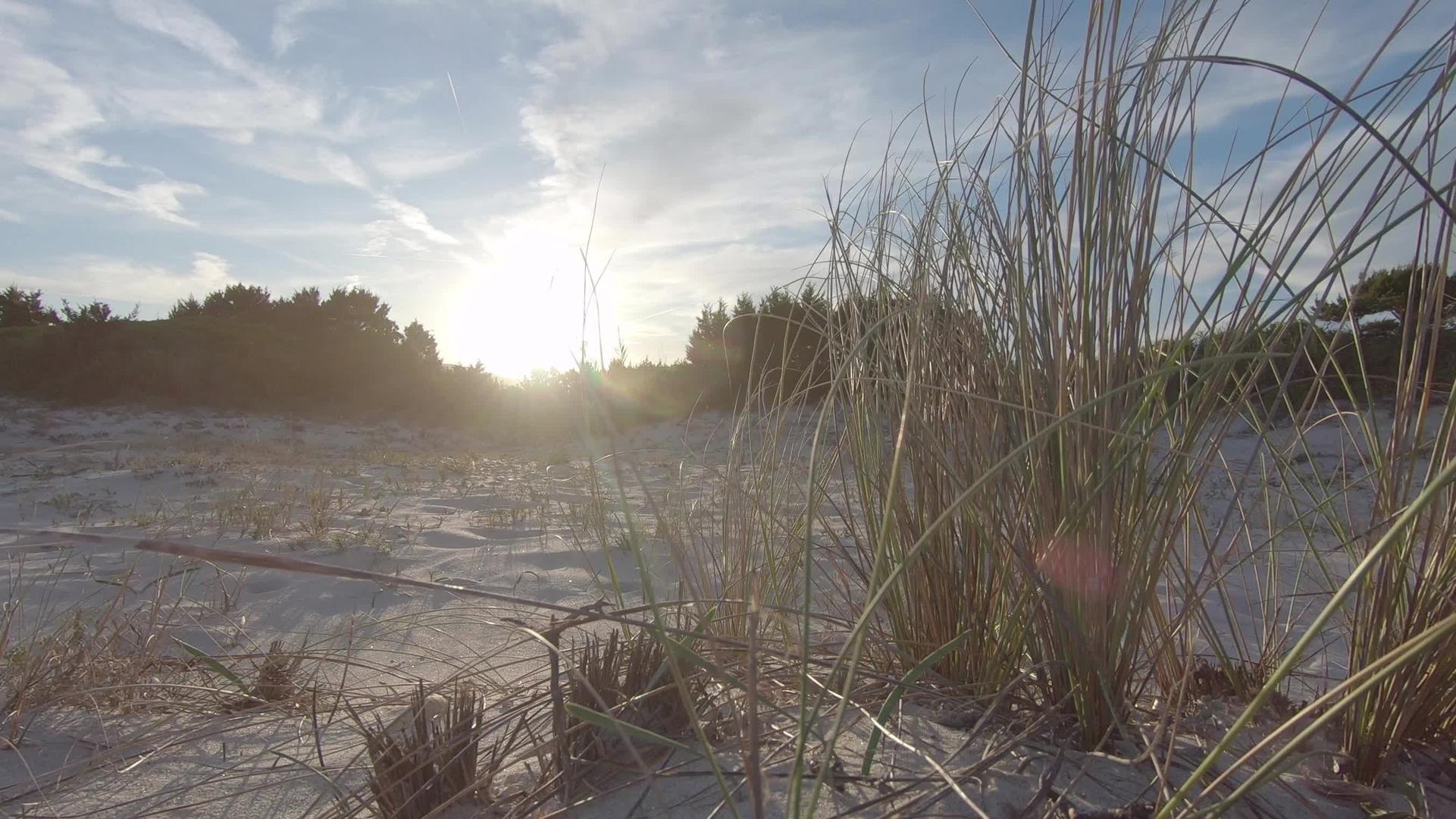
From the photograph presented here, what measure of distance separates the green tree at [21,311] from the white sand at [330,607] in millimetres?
15532

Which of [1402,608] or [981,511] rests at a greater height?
[981,511]

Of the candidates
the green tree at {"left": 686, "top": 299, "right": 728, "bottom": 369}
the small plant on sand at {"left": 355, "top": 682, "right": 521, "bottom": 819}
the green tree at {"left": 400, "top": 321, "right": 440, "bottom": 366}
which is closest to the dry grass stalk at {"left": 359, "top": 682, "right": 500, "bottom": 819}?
the small plant on sand at {"left": 355, "top": 682, "right": 521, "bottom": 819}

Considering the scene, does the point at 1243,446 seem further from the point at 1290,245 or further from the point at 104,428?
the point at 104,428

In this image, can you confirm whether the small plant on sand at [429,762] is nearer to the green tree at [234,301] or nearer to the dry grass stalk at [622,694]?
the dry grass stalk at [622,694]

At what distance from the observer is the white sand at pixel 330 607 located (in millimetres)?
1123

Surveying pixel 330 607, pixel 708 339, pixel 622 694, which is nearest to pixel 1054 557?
pixel 622 694

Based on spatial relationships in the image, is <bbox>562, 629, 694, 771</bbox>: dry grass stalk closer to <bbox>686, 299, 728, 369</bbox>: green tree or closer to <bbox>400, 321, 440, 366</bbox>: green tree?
<bbox>686, 299, 728, 369</bbox>: green tree

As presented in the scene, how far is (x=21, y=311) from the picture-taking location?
739 inches

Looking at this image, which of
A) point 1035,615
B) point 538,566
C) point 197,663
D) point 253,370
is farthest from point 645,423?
point 1035,615

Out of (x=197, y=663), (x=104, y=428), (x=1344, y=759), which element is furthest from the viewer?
(x=104, y=428)

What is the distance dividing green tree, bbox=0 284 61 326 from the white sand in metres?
15.5

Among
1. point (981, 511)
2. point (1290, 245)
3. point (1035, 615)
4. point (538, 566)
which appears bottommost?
point (538, 566)

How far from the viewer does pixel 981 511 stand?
1.27 m

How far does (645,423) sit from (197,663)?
10.6 m
